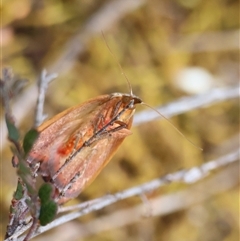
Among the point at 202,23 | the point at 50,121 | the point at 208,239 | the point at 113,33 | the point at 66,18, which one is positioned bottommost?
the point at 208,239

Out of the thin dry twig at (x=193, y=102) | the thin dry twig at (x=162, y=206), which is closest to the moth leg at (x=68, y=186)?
the thin dry twig at (x=193, y=102)

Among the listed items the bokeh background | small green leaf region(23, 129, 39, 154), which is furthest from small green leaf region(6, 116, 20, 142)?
the bokeh background

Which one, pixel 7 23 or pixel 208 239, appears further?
pixel 208 239

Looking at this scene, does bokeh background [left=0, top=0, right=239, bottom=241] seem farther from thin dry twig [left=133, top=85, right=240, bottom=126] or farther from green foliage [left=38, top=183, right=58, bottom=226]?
green foliage [left=38, top=183, right=58, bottom=226]

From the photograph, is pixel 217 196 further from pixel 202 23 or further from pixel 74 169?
pixel 74 169

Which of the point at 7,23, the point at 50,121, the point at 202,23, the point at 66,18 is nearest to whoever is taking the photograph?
the point at 50,121

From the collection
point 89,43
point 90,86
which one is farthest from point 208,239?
point 89,43
